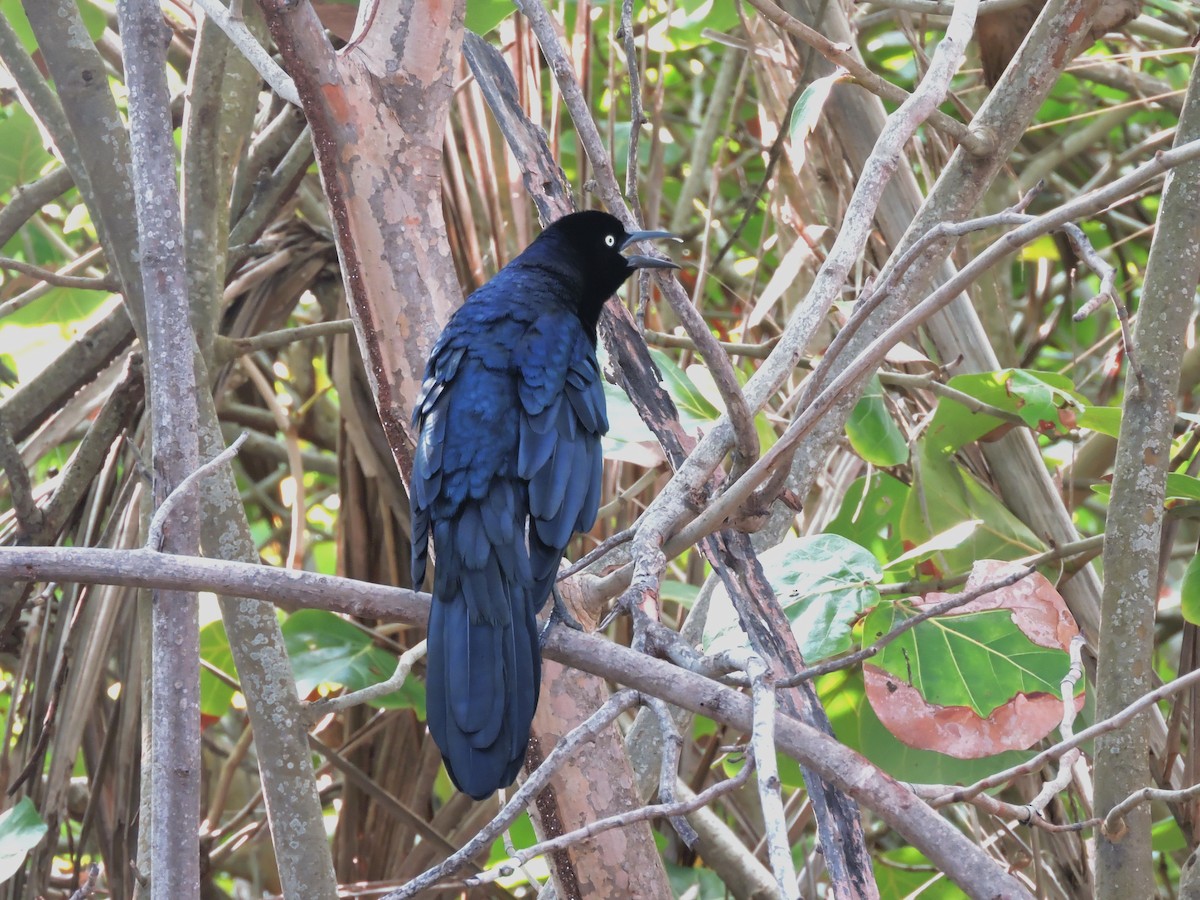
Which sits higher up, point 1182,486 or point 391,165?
point 391,165

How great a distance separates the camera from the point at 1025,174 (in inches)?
165

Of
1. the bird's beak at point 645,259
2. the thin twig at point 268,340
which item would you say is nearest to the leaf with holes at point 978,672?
the bird's beak at point 645,259

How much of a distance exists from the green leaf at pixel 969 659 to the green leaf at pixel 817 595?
7 centimetres

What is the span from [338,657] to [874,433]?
4.41 feet

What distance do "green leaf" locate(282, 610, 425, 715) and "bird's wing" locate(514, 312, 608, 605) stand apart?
0.86m

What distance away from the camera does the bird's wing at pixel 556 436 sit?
1917 millimetres

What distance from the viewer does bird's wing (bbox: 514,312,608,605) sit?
6.29 ft

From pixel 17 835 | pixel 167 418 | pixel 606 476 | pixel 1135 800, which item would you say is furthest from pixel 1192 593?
pixel 17 835

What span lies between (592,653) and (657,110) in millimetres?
1967

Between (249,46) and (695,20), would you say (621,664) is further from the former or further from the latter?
(695,20)

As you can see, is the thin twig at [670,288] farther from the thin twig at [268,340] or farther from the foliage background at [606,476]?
the thin twig at [268,340]

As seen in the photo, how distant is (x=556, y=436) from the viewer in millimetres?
2053

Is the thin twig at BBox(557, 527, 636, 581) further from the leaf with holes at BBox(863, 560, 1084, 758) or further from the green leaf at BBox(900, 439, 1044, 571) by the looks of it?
the green leaf at BBox(900, 439, 1044, 571)

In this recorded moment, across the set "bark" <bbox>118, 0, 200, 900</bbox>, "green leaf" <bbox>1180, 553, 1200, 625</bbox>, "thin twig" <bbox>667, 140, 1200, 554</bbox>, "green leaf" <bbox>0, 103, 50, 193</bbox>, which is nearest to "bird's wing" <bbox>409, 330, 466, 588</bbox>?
"bark" <bbox>118, 0, 200, 900</bbox>
